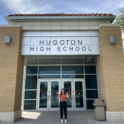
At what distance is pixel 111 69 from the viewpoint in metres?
8.05

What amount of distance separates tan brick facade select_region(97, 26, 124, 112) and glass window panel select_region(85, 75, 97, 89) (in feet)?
12.8

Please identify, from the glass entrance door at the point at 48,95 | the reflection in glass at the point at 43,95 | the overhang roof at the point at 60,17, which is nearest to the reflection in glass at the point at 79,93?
the glass entrance door at the point at 48,95

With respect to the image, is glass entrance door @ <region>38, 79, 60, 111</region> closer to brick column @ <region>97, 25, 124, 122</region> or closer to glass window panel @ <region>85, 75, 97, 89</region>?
glass window panel @ <region>85, 75, 97, 89</region>

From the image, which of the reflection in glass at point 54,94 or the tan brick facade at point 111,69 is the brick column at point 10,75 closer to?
the reflection in glass at point 54,94

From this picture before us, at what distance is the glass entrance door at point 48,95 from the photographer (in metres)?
12.0

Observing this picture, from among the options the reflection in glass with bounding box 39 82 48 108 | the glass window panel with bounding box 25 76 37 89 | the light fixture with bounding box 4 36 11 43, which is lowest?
the reflection in glass with bounding box 39 82 48 108

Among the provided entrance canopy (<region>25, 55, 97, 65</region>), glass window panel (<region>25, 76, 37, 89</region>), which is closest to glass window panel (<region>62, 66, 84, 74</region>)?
entrance canopy (<region>25, 55, 97, 65</region>)

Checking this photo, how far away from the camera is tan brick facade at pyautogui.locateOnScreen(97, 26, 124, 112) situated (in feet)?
25.1

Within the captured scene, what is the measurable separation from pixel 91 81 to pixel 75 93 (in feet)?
6.01

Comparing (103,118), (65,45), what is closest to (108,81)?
(103,118)

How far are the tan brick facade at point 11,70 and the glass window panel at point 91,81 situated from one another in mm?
6232

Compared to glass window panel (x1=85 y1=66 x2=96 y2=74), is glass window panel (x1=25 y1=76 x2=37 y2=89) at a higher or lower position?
lower

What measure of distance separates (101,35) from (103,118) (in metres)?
4.90

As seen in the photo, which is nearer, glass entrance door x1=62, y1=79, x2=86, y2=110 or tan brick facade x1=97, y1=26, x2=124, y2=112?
tan brick facade x1=97, y1=26, x2=124, y2=112
